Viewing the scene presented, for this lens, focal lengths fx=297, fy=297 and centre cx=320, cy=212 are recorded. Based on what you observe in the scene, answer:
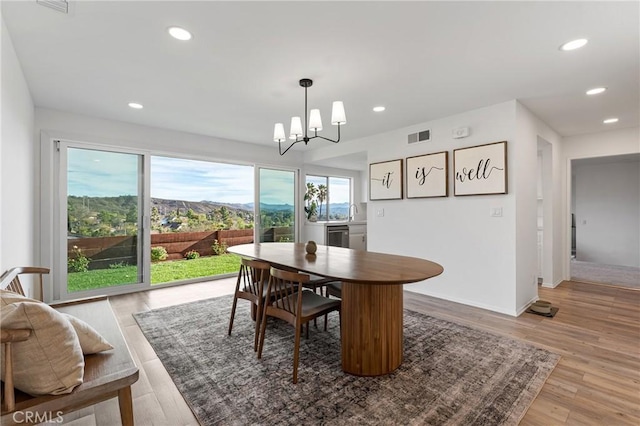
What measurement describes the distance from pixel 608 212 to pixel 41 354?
929 cm

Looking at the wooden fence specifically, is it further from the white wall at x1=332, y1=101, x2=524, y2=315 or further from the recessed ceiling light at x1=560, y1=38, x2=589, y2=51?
the recessed ceiling light at x1=560, y1=38, x2=589, y2=51

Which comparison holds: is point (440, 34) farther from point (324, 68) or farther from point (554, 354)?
point (554, 354)

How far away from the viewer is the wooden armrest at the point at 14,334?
102cm

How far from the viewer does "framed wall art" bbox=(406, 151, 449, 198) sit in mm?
3907

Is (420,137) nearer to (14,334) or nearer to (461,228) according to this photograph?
(461,228)

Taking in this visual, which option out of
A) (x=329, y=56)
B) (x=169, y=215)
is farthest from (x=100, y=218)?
(x=329, y=56)

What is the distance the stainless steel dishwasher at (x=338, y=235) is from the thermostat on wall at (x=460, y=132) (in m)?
3.07

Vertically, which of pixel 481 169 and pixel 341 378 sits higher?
pixel 481 169

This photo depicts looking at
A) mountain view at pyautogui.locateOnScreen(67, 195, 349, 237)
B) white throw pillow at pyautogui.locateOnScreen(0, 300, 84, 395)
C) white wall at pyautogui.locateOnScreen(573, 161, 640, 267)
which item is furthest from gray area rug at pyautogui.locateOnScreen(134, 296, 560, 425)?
white wall at pyautogui.locateOnScreen(573, 161, 640, 267)

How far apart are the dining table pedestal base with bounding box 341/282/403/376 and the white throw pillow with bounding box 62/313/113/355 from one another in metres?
1.47

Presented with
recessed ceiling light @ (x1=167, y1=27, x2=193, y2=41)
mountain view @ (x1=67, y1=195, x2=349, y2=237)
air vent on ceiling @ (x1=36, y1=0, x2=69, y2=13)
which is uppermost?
air vent on ceiling @ (x1=36, y1=0, x2=69, y2=13)

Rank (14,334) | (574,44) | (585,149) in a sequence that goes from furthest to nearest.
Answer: (585,149)
(574,44)
(14,334)

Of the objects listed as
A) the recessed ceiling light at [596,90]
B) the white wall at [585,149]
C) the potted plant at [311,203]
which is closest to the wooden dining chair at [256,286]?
the recessed ceiling light at [596,90]

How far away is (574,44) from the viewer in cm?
219
